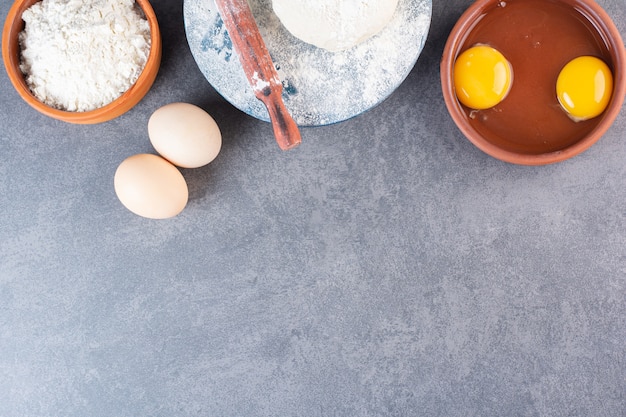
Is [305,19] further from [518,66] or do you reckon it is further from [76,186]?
[76,186]

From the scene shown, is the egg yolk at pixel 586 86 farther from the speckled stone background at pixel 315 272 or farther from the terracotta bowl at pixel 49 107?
the terracotta bowl at pixel 49 107

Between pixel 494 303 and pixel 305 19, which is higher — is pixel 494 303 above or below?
below

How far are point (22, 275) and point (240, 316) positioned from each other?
1.32 feet

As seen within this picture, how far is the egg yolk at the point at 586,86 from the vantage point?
0.94m

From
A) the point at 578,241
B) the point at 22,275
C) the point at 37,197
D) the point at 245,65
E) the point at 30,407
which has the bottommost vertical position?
the point at 30,407

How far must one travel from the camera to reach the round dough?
803mm

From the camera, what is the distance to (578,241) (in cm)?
103

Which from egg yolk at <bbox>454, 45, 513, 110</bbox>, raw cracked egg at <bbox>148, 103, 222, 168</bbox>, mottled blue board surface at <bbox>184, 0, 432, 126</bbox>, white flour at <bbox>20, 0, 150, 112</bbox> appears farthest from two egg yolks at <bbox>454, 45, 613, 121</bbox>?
white flour at <bbox>20, 0, 150, 112</bbox>

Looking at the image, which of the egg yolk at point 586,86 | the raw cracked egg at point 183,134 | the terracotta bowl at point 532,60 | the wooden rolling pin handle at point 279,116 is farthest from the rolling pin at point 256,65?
the egg yolk at point 586,86

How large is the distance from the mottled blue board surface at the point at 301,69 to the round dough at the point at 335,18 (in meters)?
0.05

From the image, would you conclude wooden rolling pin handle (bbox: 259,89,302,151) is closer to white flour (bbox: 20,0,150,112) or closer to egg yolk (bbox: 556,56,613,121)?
white flour (bbox: 20,0,150,112)

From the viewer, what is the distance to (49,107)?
0.94 metres

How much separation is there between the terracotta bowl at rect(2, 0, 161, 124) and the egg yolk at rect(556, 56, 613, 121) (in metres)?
0.66

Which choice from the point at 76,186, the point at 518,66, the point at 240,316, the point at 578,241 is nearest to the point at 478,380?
the point at 578,241
